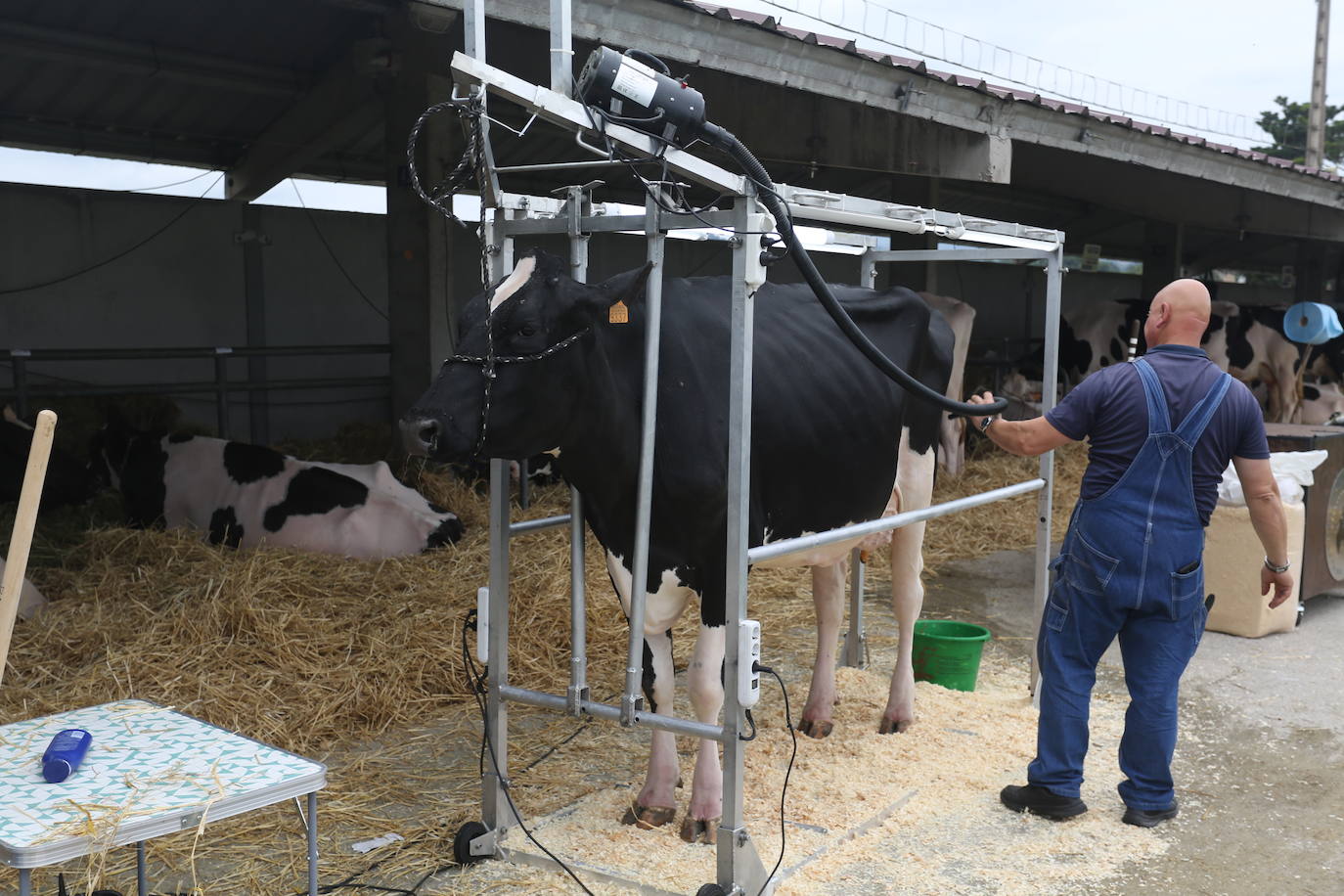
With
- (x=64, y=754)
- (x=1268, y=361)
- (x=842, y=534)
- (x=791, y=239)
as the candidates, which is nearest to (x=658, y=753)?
(x=842, y=534)

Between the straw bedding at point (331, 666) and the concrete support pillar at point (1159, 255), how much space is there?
11.5 metres

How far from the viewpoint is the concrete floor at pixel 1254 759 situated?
3.49m

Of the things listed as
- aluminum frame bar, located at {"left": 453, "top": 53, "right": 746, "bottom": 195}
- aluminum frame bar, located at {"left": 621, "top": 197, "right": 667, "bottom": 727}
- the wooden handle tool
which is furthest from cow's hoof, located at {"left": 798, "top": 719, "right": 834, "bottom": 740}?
the wooden handle tool

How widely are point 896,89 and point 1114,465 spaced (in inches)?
153

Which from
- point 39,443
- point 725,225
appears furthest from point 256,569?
point 39,443

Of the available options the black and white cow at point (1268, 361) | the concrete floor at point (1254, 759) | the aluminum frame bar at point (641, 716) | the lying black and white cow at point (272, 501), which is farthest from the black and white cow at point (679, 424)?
the black and white cow at point (1268, 361)

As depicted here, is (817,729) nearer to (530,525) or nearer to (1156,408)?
(530,525)

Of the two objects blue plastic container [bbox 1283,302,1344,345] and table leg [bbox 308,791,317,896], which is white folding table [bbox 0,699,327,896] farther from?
blue plastic container [bbox 1283,302,1344,345]

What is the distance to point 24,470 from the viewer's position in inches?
299

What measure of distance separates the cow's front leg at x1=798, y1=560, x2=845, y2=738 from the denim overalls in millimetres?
929

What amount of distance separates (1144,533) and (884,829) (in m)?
1.29

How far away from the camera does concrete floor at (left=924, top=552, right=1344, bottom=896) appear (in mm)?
3486

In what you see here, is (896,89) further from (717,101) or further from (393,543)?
(393,543)

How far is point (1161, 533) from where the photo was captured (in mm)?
3756
